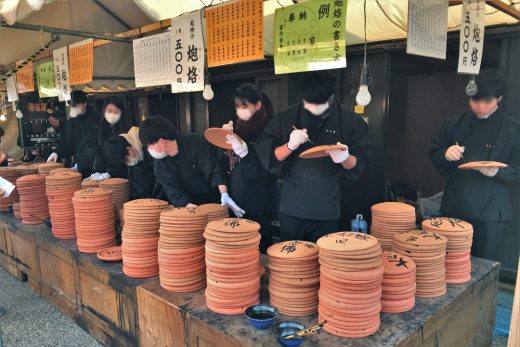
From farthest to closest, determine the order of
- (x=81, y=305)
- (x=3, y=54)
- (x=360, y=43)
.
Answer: (x=3, y=54), (x=360, y=43), (x=81, y=305)

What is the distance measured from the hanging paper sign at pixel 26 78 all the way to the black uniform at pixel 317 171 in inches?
243

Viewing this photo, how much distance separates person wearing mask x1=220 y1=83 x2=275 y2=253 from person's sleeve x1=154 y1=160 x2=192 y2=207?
57cm

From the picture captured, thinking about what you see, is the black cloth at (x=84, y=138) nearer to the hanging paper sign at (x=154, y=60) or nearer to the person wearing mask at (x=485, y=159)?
the hanging paper sign at (x=154, y=60)

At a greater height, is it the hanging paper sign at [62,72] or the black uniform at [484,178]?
the hanging paper sign at [62,72]

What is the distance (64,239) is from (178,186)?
5.14ft

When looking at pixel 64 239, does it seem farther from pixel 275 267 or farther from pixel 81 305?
pixel 275 267

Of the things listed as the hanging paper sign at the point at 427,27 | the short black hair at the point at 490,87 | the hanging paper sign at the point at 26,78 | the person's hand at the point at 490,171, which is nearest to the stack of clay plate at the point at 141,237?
the hanging paper sign at the point at 427,27

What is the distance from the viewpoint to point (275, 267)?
8.11ft

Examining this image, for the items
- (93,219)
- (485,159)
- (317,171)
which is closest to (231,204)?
(317,171)

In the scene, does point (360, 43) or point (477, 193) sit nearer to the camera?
point (477, 193)

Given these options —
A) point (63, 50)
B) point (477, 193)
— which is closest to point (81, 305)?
point (63, 50)

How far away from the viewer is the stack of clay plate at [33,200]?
16.3ft

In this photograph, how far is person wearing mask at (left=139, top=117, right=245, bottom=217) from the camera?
386 cm

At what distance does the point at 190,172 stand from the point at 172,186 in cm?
26
